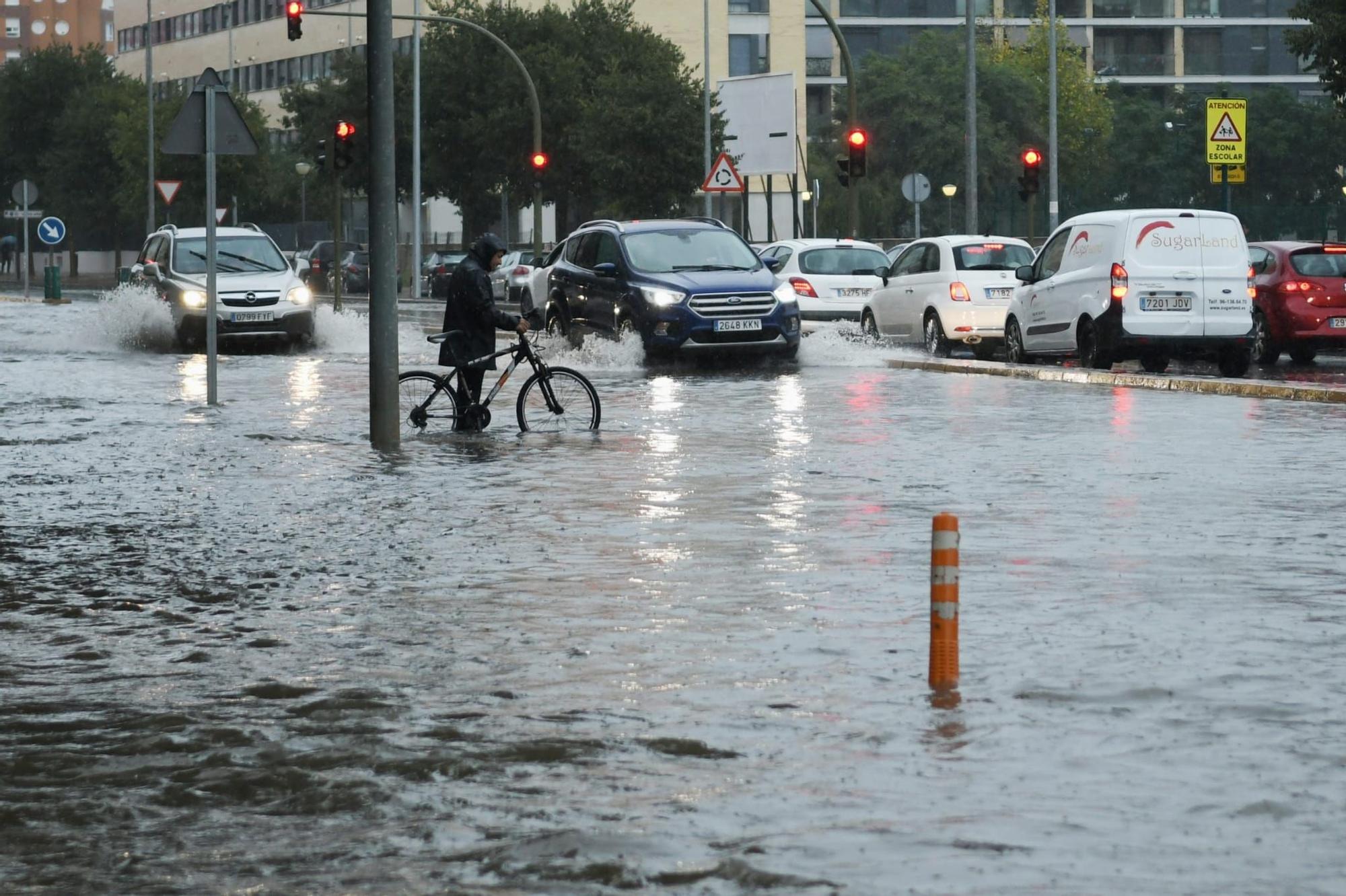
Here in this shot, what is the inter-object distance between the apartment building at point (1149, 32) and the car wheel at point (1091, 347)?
278 ft

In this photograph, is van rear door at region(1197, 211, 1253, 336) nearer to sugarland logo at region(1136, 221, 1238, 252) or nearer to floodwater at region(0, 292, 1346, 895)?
sugarland logo at region(1136, 221, 1238, 252)

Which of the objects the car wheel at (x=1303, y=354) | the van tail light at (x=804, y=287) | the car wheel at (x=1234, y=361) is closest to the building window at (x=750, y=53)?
the van tail light at (x=804, y=287)

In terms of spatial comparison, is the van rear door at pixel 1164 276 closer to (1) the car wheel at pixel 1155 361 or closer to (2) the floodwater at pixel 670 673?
(1) the car wheel at pixel 1155 361

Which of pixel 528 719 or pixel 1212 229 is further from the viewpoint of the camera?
pixel 1212 229

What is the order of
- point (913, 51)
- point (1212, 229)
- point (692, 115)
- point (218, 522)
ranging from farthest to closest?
point (913, 51), point (692, 115), point (1212, 229), point (218, 522)

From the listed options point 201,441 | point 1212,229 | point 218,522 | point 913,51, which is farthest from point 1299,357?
point 913,51

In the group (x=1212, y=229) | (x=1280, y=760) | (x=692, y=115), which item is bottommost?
(x=1280, y=760)

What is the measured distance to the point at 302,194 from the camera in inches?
3671

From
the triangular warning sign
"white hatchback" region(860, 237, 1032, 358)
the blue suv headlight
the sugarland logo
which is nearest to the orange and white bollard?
the sugarland logo

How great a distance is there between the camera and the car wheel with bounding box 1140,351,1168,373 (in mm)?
26656

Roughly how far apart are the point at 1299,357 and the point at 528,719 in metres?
24.4

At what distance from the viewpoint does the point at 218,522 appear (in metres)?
13.3

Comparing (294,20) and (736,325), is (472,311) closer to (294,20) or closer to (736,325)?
(736,325)

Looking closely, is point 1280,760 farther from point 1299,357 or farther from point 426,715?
point 1299,357
